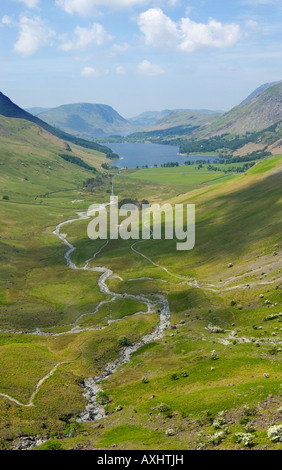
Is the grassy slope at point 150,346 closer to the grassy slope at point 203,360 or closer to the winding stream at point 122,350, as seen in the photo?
the grassy slope at point 203,360

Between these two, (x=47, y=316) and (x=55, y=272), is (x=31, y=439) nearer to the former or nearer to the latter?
(x=47, y=316)

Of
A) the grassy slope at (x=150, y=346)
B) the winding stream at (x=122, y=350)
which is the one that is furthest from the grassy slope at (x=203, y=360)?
the winding stream at (x=122, y=350)

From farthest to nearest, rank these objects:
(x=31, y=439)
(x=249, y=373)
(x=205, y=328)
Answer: (x=205, y=328) → (x=249, y=373) → (x=31, y=439)

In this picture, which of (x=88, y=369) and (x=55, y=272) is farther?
(x=55, y=272)

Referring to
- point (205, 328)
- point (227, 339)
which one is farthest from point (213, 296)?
point (227, 339)

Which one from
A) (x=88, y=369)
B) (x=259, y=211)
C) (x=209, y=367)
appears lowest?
(x=88, y=369)

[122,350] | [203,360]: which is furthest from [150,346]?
[203,360]

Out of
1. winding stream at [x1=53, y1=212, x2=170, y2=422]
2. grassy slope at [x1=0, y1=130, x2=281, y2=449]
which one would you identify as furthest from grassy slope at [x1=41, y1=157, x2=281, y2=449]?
winding stream at [x1=53, y1=212, x2=170, y2=422]

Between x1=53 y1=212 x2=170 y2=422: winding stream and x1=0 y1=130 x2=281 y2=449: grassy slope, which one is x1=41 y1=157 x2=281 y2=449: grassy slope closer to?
x1=0 y1=130 x2=281 y2=449: grassy slope
